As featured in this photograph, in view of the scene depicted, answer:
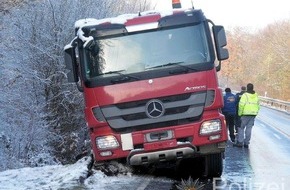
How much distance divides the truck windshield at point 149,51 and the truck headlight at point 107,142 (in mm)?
990

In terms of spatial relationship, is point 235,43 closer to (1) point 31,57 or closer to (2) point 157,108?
(1) point 31,57

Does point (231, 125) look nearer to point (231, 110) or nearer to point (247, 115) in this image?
point (231, 110)

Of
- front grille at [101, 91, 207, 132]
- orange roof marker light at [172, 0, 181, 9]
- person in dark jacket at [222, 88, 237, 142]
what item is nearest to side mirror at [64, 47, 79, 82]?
front grille at [101, 91, 207, 132]

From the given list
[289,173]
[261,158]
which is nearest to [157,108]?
[289,173]

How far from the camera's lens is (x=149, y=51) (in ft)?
24.1

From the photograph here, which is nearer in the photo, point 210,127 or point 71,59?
point 210,127

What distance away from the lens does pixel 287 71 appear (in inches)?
1930

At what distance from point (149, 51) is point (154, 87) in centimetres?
64

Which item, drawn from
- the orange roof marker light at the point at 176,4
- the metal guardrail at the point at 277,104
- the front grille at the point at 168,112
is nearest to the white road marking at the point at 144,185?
the front grille at the point at 168,112

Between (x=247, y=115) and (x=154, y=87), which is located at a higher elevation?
(x=154, y=87)

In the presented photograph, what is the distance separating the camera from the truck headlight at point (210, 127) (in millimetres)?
7117

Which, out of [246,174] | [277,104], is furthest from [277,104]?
[246,174]

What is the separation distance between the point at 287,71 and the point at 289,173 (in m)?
42.8

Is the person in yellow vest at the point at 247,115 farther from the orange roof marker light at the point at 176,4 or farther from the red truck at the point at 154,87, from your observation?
the red truck at the point at 154,87
